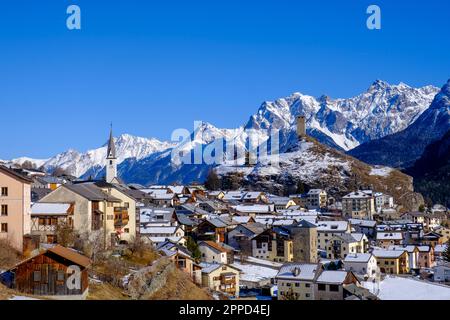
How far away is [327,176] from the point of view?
570 feet

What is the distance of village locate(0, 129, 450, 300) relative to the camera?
35.2 meters

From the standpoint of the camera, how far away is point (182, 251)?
58562 millimetres

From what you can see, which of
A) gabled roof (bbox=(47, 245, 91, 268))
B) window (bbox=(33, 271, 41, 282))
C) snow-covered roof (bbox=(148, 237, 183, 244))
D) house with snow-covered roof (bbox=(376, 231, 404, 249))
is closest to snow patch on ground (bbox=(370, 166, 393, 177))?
house with snow-covered roof (bbox=(376, 231, 404, 249))

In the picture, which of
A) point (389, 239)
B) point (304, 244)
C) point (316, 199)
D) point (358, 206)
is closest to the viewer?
point (304, 244)

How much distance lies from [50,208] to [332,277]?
→ 27.4 m

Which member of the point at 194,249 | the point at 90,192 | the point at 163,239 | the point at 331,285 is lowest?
the point at 331,285

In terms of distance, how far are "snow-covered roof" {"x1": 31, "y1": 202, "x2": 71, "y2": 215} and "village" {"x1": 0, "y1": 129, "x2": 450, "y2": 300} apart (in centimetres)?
8

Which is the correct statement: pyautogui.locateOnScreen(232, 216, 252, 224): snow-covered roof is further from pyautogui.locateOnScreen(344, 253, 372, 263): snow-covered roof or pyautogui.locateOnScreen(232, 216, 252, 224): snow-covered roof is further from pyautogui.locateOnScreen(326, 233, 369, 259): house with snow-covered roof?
pyautogui.locateOnScreen(344, 253, 372, 263): snow-covered roof

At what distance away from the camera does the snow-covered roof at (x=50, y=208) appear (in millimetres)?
42844

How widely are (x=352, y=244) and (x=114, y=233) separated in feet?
149

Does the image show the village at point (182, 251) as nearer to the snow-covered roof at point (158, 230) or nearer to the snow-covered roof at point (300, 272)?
the snow-covered roof at point (158, 230)

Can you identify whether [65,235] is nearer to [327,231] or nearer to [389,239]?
[327,231]

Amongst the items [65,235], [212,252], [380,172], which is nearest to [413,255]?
[212,252]
